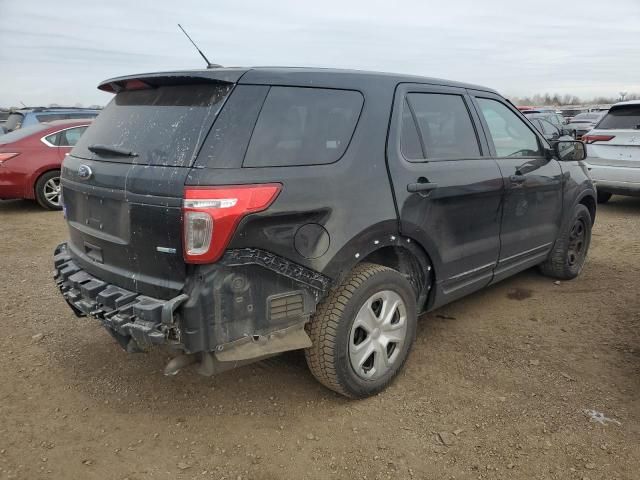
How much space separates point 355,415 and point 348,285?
748mm

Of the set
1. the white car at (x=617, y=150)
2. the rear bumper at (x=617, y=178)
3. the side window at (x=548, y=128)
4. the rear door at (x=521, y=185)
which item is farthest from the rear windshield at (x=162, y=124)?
the side window at (x=548, y=128)

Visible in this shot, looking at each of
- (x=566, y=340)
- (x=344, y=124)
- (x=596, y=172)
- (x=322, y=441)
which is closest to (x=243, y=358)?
(x=322, y=441)

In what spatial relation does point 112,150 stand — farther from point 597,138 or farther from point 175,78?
point 597,138

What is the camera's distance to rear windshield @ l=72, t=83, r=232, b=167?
2457 millimetres

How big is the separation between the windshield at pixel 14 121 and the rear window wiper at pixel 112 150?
9.13 metres

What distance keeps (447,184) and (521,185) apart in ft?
3.32

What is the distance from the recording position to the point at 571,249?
502 cm

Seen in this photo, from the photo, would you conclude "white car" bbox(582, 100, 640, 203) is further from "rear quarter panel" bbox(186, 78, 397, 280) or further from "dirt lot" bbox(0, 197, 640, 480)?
"rear quarter panel" bbox(186, 78, 397, 280)

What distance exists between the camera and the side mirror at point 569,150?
4.44 meters

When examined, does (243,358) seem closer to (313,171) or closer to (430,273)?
(313,171)

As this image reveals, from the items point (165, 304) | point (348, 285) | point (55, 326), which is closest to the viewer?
point (165, 304)

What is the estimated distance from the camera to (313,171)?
2598 millimetres

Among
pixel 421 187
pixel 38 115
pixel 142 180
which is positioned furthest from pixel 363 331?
pixel 38 115

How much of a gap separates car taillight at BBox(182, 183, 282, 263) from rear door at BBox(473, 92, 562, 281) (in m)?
2.29
